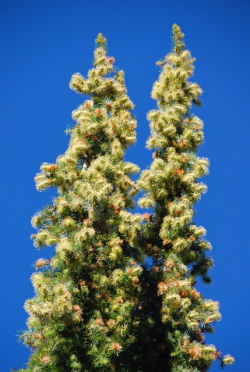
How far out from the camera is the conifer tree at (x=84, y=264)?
5.42 m

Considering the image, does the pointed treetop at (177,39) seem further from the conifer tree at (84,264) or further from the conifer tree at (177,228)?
the conifer tree at (84,264)

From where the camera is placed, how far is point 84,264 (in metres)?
6.12

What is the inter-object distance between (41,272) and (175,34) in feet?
28.5

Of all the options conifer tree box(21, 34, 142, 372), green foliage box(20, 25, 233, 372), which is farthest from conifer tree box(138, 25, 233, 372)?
conifer tree box(21, 34, 142, 372)

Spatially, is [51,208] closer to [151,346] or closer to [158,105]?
[151,346]

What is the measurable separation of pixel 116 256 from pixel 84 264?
88cm

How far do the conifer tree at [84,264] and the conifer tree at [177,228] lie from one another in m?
0.70

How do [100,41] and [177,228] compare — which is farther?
[100,41]

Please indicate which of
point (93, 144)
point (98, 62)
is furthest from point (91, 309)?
point (98, 62)

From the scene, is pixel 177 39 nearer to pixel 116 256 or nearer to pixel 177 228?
pixel 177 228

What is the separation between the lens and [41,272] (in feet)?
20.6

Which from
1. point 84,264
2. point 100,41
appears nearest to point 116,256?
point 84,264

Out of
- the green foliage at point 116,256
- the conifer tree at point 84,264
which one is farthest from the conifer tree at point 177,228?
the conifer tree at point 84,264

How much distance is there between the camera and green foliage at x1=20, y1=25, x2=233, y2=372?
558cm
